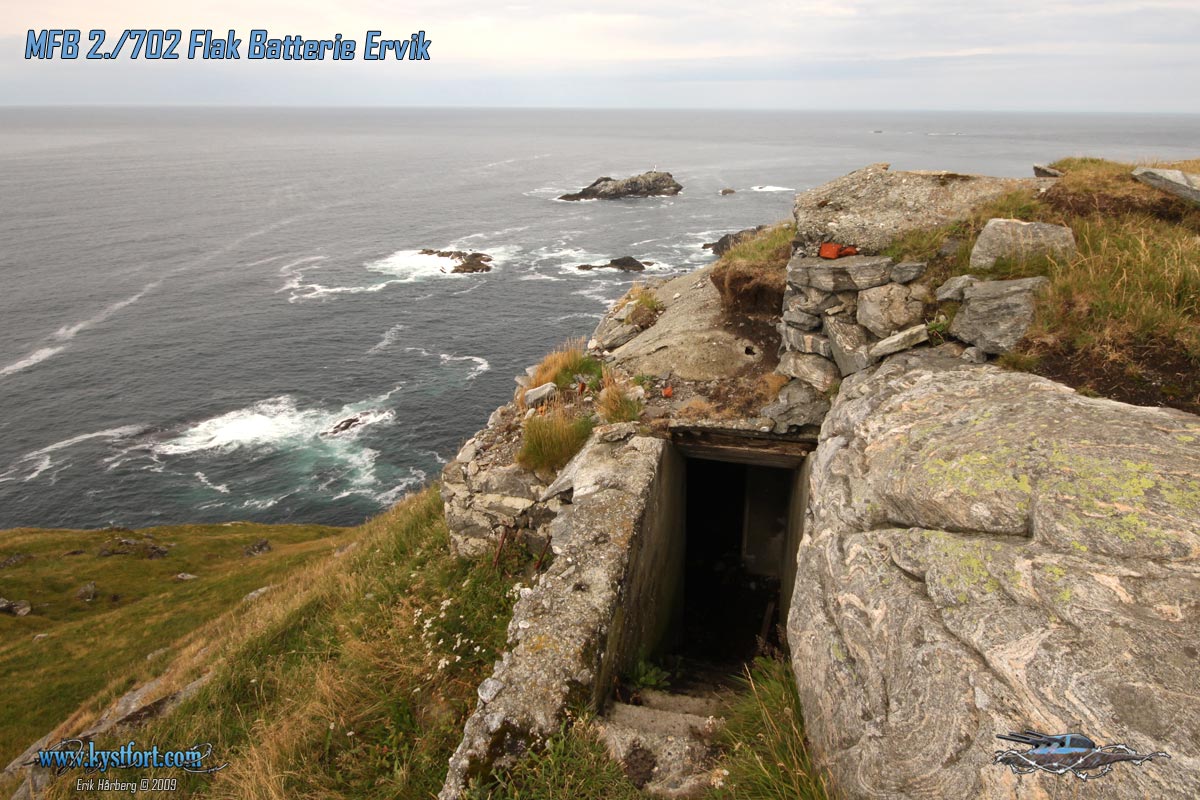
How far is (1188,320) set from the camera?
274 inches

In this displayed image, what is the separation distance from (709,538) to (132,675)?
17.0m

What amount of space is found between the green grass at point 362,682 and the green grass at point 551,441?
1537mm

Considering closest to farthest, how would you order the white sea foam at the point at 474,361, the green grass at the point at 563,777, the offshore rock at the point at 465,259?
the green grass at the point at 563,777, the white sea foam at the point at 474,361, the offshore rock at the point at 465,259

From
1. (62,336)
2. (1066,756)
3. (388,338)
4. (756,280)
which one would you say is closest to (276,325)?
(388,338)

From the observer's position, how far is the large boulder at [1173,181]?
354 inches

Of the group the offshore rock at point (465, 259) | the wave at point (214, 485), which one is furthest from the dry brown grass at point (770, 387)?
the offshore rock at point (465, 259)

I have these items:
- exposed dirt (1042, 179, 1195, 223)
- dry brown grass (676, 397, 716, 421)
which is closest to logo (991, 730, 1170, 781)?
dry brown grass (676, 397, 716, 421)

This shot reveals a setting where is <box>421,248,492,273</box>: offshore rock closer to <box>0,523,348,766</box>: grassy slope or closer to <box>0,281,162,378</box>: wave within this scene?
<box>0,281,162,378</box>: wave

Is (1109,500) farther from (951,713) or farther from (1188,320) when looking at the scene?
(1188,320)

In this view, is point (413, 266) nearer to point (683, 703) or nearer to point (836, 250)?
point (836, 250)

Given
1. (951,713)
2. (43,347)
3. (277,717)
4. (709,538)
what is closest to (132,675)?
(277,717)

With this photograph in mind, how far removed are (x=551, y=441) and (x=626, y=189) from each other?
93.3 metres

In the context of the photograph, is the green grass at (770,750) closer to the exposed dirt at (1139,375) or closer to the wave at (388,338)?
the exposed dirt at (1139,375)

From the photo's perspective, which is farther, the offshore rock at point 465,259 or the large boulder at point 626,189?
the large boulder at point 626,189
